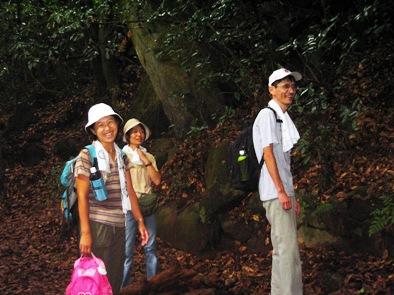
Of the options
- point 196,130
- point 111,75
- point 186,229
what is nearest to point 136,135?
point 186,229

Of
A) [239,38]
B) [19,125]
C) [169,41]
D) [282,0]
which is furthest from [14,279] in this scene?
[19,125]

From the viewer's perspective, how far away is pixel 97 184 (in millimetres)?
4301

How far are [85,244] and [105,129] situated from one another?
979 millimetres

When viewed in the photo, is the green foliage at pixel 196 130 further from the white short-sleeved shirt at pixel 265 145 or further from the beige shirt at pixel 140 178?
the white short-sleeved shirt at pixel 265 145

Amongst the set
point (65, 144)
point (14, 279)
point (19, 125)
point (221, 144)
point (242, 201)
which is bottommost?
point (14, 279)

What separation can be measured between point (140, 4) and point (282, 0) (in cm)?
244

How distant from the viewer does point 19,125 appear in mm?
16531

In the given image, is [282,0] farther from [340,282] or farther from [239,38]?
[340,282]

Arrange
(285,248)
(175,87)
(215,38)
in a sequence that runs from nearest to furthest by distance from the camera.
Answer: (285,248)
(215,38)
(175,87)

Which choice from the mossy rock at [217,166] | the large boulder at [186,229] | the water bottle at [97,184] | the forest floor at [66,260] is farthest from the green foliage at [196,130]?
the water bottle at [97,184]

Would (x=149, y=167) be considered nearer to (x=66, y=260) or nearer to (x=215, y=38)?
(x=215, y=38)

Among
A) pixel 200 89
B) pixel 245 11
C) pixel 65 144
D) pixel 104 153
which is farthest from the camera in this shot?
pixel 65 144

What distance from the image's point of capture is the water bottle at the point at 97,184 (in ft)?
14.1

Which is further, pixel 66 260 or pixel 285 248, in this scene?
pixel 66 260
